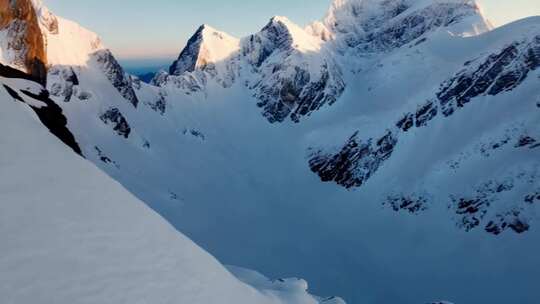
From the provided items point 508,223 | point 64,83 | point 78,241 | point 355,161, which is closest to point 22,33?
point 64,83

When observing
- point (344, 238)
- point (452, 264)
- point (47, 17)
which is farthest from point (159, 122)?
point (452, 264)

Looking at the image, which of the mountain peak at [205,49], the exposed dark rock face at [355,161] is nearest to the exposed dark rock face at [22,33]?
the exposed dark rock face at [355,161]

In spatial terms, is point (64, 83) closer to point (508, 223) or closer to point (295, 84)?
point (295, 84)

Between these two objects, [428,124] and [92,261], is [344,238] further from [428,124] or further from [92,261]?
[92,261]

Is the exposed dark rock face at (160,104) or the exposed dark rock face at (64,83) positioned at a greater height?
the exposed dark rock face at (160,104)

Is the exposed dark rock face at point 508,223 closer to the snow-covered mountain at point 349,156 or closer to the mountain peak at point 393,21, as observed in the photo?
the snow-covered mountain at point 349,156

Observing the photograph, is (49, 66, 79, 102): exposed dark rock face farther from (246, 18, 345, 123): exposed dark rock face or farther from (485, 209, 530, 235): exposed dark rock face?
(485, 209, 530, 235): exposed dark rock face
